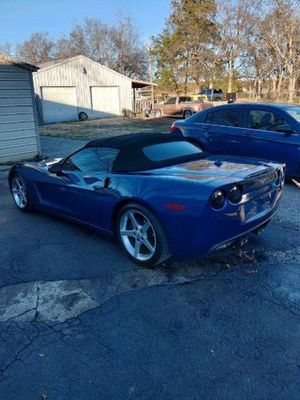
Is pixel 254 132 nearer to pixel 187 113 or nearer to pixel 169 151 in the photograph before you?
pixel 169 151

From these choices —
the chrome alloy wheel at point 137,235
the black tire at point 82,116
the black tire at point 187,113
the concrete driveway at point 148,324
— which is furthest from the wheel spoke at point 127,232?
the black tire at point 82,116

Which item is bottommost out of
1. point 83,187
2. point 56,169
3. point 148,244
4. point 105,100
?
point 148,244

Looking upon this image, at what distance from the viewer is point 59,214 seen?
465 cm

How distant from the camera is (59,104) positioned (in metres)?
24.8

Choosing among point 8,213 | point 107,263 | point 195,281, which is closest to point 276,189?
point 195,281

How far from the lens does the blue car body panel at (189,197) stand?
3.01m

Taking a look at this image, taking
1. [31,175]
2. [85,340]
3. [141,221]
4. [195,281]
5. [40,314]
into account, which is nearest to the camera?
[85,340]

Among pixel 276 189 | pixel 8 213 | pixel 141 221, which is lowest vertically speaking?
pixel 8 213

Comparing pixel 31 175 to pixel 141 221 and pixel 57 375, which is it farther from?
pixel 57 375

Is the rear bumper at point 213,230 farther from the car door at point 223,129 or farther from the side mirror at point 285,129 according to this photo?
the car door at point 223,129

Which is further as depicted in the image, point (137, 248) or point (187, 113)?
point (187, 113)

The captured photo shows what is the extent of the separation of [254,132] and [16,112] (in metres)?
6.97

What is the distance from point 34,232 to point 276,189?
3104 millimetres

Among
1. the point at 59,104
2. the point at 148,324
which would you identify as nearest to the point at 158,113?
the point at 59,104
